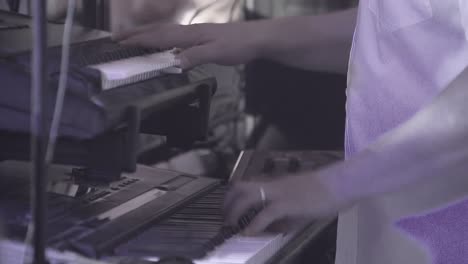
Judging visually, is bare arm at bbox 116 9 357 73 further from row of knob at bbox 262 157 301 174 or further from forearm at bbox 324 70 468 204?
forearm at bbox 324 70 468 204

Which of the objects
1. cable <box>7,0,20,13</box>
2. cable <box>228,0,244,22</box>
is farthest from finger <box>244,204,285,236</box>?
cable <box>228,0,244,22</box>

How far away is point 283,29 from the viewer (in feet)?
4.34

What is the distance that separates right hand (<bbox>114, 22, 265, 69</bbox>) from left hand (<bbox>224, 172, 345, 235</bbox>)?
27 cm

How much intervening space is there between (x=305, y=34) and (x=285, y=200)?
1.66 feet

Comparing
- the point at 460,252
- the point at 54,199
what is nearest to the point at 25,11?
the point at 54,199

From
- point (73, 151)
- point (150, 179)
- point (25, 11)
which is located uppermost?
point (25, 11)

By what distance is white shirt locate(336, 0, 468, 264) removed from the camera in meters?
1.06

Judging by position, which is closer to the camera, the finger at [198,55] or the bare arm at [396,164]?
the bare arm at [396,164]

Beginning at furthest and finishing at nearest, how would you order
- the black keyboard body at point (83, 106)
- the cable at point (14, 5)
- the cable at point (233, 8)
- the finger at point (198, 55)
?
the cable at point (233, 8), the cable at point (14, 5), the finger at point (198, 55), the black keyboard body at point (83, 106)

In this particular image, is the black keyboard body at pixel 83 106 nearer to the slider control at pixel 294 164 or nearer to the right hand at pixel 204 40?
the right hand at pixel 204 40

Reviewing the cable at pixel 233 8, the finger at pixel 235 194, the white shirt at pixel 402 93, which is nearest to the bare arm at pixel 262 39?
the white shirt at pixel 402 93

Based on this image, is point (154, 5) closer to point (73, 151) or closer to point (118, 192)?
point (118, 192)

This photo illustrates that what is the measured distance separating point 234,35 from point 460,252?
53 centimetres

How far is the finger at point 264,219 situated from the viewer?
92 centimetres
